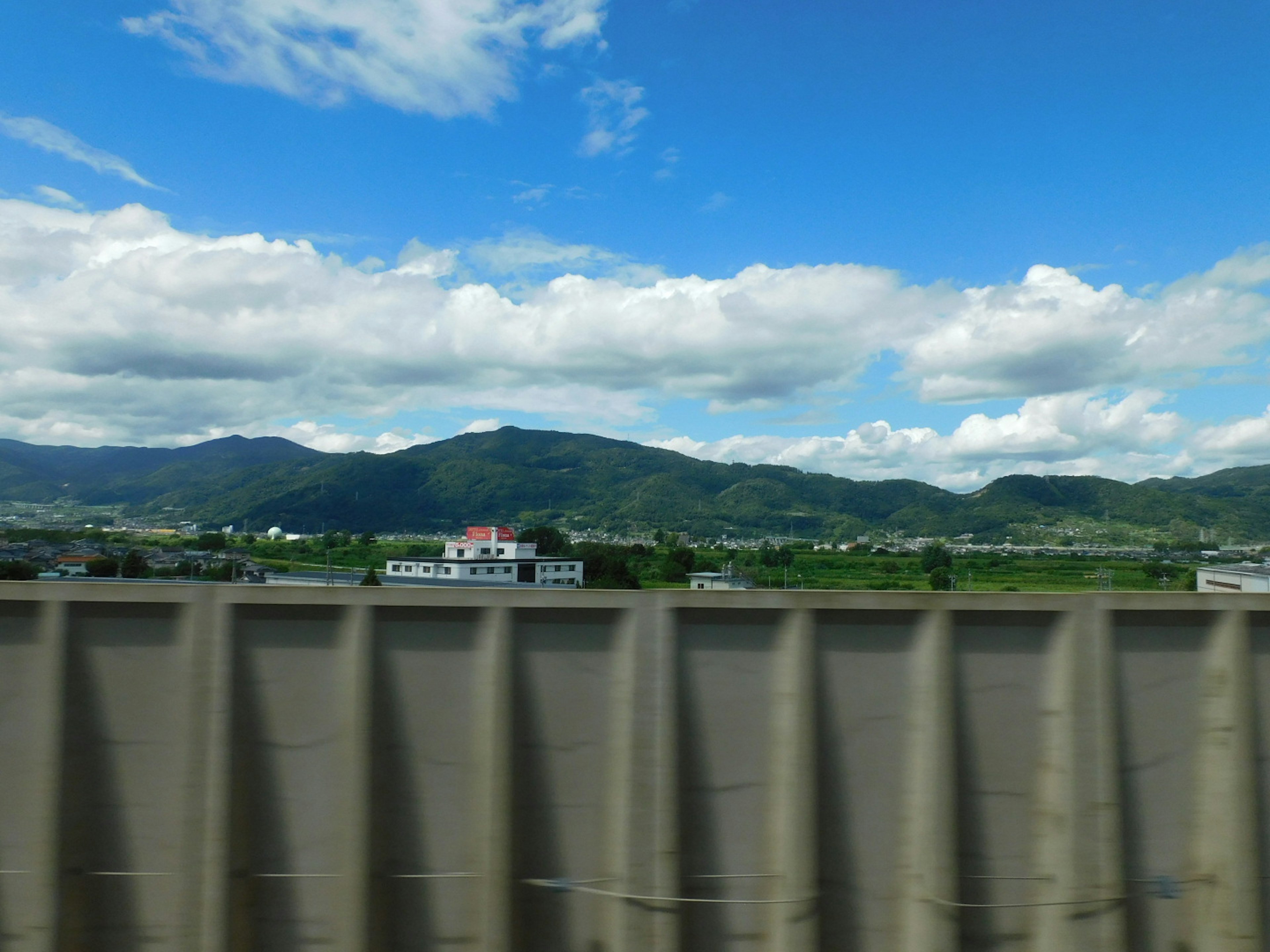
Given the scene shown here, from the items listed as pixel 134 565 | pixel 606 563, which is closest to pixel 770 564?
pixel 606 563

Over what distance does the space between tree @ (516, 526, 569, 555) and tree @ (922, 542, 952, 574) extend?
15.2 m

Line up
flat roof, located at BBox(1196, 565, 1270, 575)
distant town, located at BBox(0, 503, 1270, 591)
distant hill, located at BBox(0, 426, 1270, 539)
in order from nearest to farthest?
distant town, located at BBox(0, 503, 1270, 591), flat roof, located at BBox(1196, 565, 1270, 575), distant hill, located at BBox(0, 426, 1270, 539)

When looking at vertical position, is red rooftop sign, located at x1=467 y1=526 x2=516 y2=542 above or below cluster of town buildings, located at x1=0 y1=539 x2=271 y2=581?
below

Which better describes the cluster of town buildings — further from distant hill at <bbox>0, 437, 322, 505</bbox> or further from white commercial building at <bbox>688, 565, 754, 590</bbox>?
distant hill at <bbox>0, 437, 322, 505</bbox>

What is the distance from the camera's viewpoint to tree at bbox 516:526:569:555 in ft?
106

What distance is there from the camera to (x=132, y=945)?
3723 mm

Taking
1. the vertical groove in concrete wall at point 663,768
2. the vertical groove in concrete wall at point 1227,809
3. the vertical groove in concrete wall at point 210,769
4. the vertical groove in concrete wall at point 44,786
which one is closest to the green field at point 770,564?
the vertical groove in concrete wall at point 1227,809

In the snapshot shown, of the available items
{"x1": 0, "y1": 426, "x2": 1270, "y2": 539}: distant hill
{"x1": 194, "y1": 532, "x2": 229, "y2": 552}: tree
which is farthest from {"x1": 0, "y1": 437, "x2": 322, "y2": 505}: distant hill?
{"x1": 194, "y1": 532, "x2": 229, "y2": 552}: tree

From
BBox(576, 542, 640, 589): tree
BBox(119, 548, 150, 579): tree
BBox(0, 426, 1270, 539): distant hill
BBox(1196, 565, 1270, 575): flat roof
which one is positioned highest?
BBox(0, 426, 1270, 539): distant hill

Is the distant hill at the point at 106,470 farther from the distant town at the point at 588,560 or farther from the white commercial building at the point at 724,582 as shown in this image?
the white commercial building at the point at 724,582

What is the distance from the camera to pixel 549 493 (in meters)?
62.1

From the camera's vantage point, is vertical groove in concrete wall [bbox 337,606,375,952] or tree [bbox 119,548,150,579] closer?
vertical groove in concrete wall [bbox 337,606,375,952]

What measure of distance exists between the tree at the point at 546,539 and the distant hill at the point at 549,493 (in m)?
4.47

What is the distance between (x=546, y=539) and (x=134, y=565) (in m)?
24.0
